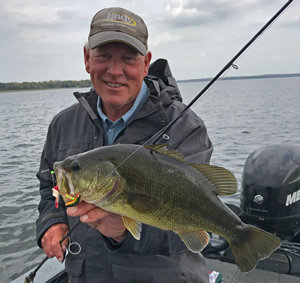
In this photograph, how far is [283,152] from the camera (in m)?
4.23

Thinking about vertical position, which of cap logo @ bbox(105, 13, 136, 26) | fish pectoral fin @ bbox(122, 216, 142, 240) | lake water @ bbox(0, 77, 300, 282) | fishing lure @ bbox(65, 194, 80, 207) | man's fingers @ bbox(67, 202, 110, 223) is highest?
cap logo @ bbox(105, 13, 136, 26)

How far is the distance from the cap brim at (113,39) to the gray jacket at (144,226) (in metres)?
0.47

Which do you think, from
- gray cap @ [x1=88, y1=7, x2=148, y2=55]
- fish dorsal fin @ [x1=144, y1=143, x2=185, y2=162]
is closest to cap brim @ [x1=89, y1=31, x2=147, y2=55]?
gray cap @ [x1=88, y1=7, x2=148, y2=55]

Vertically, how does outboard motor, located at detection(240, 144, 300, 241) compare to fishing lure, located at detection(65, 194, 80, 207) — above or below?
below

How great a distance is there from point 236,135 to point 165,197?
1497cm

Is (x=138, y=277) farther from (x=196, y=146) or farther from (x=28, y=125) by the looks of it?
(x=28, y=125)

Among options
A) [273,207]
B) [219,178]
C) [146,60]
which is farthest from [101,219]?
[273,207]

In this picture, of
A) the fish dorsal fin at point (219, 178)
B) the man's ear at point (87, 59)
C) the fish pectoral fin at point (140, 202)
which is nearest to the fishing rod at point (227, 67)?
the fish dorsal fin at point (219, 178)

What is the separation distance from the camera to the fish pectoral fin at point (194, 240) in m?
2.10

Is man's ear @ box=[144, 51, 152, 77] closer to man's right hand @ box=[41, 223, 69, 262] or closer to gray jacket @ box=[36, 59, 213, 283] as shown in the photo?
gray jacket @ box=[36, 59, 213, 283]

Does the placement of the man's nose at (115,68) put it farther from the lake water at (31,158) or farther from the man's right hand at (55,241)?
the man's right hand at (55,241)

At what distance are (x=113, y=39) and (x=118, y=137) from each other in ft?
2.82

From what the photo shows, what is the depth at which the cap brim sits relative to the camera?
2.59 m

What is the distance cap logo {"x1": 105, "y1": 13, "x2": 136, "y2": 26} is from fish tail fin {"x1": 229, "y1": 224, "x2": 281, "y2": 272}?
2016 millimetres
